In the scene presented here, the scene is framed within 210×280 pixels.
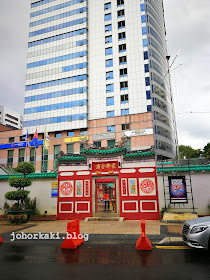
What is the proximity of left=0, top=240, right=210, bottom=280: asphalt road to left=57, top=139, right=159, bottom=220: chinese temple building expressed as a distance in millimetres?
7161

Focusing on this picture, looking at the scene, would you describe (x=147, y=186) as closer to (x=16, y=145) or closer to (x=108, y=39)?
(x=16, y=145)

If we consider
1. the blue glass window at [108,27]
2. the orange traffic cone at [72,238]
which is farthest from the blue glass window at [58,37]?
the orange traffic cone at [72,238]

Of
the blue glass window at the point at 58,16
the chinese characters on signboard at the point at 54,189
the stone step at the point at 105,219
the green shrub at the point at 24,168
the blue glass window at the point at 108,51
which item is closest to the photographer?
the stone step at the point at 105,219

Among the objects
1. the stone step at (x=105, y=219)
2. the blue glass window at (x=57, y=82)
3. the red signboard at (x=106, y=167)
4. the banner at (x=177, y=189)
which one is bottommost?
the stone step at (x=105, y=219)

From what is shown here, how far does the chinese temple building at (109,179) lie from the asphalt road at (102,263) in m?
7.16

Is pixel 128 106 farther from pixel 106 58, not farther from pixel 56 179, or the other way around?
pixel 56 179

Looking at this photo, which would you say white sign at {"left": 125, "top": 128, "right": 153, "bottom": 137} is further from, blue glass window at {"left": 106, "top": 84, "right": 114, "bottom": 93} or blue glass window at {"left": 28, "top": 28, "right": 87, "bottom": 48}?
blue glass window at {"left": 28, "top": 28, "right": 87, "bottom": 48}

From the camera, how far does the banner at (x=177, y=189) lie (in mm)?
14086

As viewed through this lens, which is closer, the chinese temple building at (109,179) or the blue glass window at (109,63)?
the chinese temple building at (109,179)

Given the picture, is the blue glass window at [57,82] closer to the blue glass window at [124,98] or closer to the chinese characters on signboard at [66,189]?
the blue glass window at [124,98]

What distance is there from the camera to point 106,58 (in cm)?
4428

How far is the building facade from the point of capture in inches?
3605

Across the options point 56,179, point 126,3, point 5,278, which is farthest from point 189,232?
point 126,3

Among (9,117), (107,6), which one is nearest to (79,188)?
(107,6)
